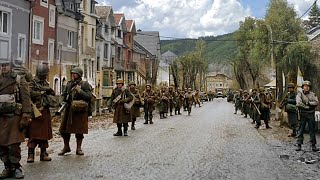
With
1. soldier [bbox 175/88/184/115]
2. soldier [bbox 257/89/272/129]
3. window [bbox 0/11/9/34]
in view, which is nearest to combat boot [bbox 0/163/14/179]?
soldier [bbox 257/89/272/129]

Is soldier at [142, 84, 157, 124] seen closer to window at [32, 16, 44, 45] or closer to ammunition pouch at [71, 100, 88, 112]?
ammunition pouch at [71, 100, 88, 112]

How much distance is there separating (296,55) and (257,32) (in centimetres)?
3062

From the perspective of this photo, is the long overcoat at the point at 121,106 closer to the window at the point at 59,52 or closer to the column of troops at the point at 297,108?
the column of troops at the point at 297,108

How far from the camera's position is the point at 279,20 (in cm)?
5012

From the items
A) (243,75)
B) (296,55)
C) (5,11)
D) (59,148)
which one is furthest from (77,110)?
(243,75)

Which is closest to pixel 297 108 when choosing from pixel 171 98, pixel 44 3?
pixel 171 98

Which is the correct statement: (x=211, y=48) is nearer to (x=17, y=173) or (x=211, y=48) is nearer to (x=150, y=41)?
(x=150, y=41)

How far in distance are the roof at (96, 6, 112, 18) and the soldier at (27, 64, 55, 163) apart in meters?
47.1

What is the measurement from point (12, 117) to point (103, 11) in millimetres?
50881

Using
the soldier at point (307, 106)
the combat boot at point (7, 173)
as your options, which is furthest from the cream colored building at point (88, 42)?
the combat boot at point (7, 173)

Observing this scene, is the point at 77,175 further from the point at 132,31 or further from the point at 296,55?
the point at 132,31

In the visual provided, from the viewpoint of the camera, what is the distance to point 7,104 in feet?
29.8

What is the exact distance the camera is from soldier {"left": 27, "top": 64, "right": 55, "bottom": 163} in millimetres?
10883

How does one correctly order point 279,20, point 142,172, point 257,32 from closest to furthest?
1. point 142,172
2. point 279,20
3. point 257,32
